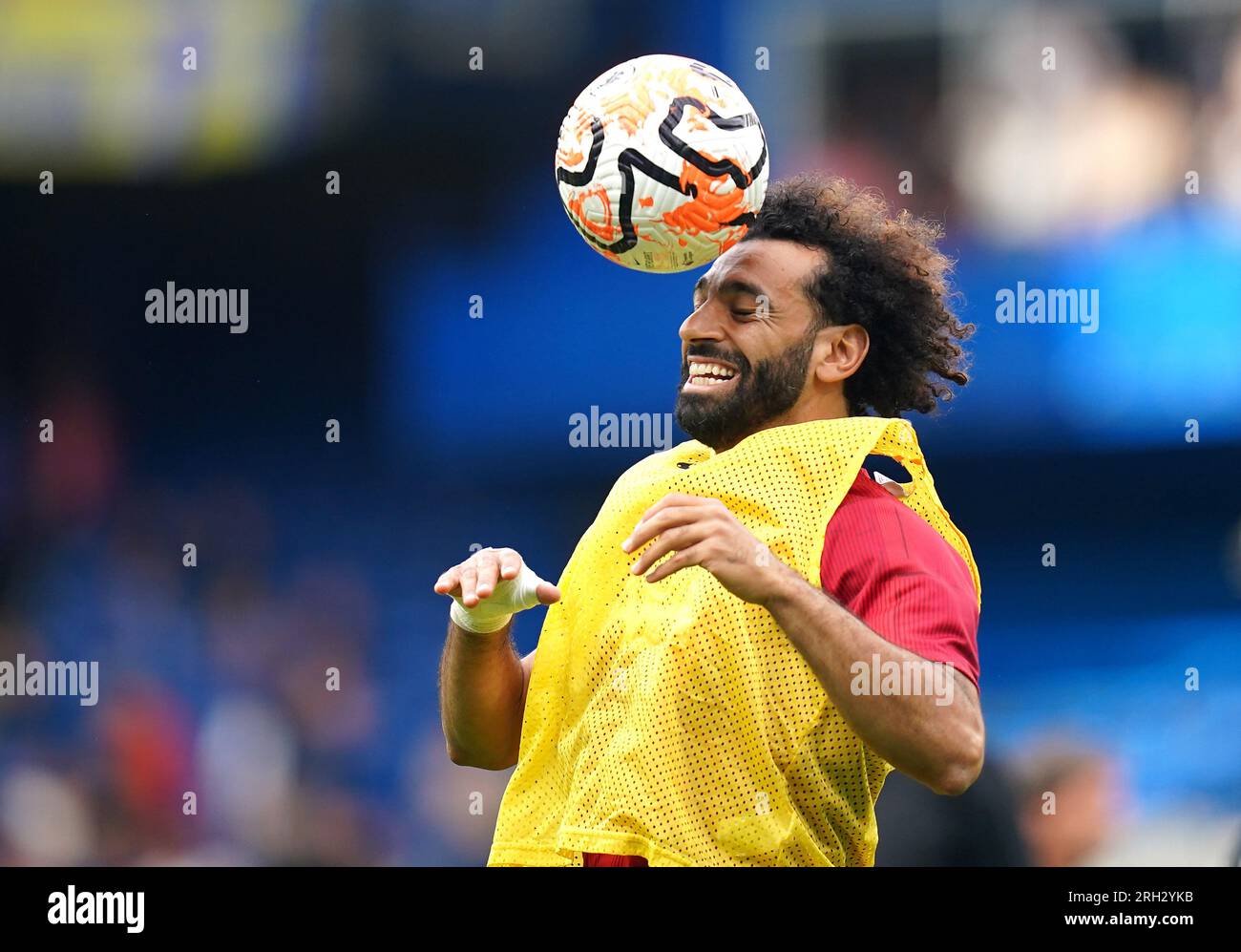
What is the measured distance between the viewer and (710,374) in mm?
4180

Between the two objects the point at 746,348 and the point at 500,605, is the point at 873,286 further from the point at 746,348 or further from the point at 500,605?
the point at 500,605

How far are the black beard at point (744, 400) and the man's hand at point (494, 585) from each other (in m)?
0.59

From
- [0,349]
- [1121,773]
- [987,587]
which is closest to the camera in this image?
[1121,773]

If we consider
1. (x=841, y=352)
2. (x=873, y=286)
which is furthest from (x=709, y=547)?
(x=873, y=286)

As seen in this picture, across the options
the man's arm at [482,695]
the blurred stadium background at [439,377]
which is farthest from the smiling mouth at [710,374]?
the blurred stadium background at [439,377]

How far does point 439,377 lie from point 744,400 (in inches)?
133

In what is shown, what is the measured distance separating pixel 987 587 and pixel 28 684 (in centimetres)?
395

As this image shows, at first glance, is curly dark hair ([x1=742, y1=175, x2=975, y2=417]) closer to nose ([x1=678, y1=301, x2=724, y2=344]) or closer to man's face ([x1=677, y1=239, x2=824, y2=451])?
man's face ([x1=677, y1=239, x2=824, y2=451])

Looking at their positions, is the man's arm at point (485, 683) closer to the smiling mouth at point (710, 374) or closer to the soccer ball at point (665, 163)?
the smiling mouth at point (710, 374)

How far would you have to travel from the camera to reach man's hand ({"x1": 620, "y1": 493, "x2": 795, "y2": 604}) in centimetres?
345

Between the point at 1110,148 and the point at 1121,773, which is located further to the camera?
the point at 1110,148

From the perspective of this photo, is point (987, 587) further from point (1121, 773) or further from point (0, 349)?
point (0, 349)

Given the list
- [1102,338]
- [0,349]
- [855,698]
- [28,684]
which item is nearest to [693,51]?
[1102,338]

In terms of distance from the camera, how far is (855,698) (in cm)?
351
